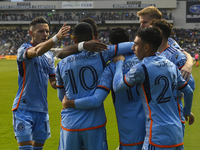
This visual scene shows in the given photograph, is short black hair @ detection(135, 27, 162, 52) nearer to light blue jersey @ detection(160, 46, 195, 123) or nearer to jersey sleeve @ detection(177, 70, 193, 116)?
jersey sleeve @ detection(177, 70, 193, 116)

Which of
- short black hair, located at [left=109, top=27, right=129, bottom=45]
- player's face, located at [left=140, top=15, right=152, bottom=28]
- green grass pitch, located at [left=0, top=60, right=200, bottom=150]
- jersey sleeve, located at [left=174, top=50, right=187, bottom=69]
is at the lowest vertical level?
green grass pitch, located at [left=0, top=60, right=200, bottom=150]

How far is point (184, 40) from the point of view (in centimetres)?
4962

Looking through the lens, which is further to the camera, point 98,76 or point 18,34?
point 18,34

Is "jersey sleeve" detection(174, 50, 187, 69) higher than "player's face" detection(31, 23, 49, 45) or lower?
lower

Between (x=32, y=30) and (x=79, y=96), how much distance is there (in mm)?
1775

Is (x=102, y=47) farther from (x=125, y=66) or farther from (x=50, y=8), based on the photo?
(x=50, y=8)

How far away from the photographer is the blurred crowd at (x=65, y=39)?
4744 centimetres

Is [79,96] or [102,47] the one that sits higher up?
[102,47]

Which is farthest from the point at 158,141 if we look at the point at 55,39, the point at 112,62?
the point at 55,39

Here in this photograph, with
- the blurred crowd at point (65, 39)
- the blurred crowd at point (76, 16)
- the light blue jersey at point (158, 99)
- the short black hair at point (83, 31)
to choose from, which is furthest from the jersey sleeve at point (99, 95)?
the blurred crowd at point (76, 16)

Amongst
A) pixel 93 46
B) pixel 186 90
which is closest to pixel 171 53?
pixel 186 90

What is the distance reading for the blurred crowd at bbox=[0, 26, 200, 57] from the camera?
1868 inches

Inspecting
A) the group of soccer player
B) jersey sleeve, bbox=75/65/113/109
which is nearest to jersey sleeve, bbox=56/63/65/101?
the group of soccer player

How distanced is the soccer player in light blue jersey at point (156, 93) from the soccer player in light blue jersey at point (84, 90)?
39 cm
